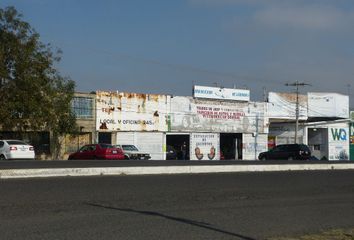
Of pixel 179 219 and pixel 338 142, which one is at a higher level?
pixel 338 142

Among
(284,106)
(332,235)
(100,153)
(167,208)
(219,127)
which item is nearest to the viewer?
(332,235)

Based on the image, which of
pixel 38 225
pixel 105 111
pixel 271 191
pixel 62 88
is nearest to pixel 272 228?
pixel 38 225

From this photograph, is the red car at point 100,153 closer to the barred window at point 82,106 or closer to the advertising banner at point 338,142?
the barred window at point 82,106

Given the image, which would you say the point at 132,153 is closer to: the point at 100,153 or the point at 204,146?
the point at 100,153

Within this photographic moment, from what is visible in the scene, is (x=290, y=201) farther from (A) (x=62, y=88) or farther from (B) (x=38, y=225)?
(A) (x=62, y=88)

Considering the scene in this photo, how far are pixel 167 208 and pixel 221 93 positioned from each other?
159 ft

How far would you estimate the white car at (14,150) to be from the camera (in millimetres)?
37250

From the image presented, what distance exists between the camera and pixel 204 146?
193ft


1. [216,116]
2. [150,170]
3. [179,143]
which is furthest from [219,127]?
[150,170]

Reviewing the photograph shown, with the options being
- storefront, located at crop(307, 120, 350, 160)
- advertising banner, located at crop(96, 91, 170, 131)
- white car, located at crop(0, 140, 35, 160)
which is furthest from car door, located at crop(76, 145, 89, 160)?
storefront, located at crop(307, 120, 350, 160)

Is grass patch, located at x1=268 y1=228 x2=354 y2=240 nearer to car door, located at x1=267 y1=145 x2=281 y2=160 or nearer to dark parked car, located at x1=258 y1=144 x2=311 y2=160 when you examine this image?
dark parked car, located at x1=258 y1=144 x2=311 y2=160

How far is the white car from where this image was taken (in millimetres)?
37250

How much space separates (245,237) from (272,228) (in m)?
1.21

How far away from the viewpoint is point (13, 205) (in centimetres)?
1205
